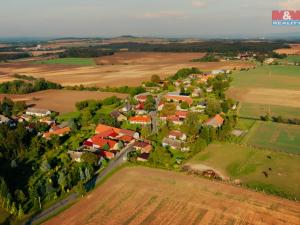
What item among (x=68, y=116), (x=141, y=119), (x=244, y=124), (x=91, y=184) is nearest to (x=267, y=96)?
(x=244, y=124)

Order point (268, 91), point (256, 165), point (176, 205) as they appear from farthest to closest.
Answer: point (268, 91) → point (256, 165) → point (176, 205)

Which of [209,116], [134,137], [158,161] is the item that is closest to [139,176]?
[158,161]

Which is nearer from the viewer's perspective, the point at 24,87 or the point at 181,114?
the point at 181,114

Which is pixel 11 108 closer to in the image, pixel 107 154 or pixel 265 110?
pixel 107 154

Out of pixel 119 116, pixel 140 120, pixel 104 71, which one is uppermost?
pixel 104 71

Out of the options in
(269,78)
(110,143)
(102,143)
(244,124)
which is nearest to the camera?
(102,143)

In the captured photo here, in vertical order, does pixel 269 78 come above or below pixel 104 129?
above

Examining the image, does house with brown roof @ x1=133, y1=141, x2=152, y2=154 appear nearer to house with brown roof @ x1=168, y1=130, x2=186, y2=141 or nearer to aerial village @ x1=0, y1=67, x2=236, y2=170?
aerial village @ x1=0, y1=67, x2=236, y2=170
